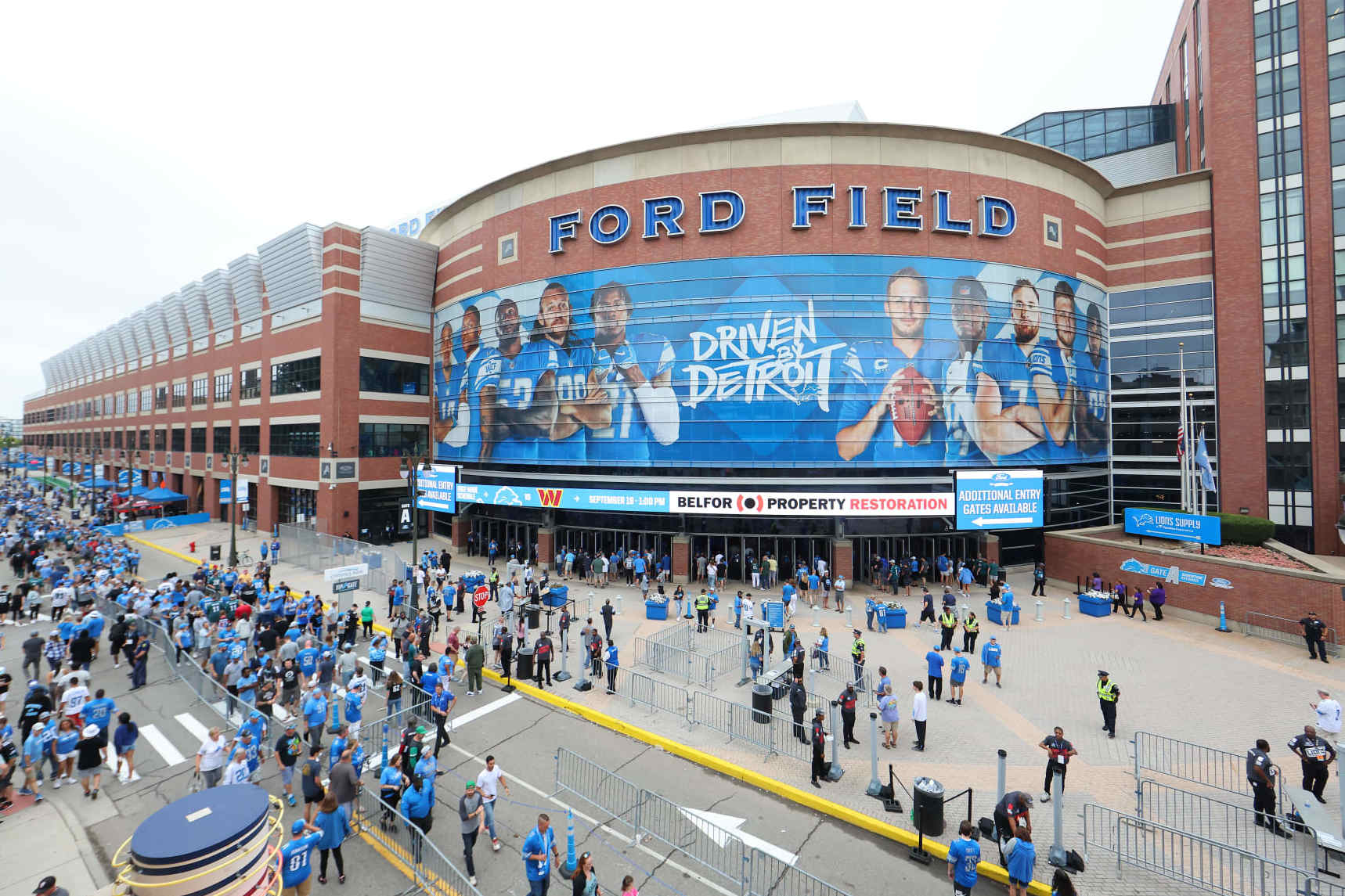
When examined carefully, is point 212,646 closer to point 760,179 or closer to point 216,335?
point 760,179

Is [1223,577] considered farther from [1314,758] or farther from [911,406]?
[1314,758]

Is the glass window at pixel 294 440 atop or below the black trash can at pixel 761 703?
atop

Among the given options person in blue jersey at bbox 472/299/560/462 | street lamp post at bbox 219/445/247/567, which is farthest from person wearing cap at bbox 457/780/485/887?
street lamp post at bbox 219/445/247/567

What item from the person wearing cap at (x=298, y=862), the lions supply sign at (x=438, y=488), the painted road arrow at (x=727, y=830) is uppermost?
the lions supply sign at (x=438, y=488)

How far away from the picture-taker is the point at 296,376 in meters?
41.9

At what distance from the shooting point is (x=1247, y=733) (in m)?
13.7

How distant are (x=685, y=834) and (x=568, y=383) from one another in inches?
1012

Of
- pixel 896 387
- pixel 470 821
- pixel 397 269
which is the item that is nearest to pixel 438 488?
pixel 397 269

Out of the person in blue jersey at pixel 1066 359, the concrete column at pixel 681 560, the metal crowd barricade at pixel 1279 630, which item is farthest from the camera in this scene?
the person in blue jersey at pixel 1066 359

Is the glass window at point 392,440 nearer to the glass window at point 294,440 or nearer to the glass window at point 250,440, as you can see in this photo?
the glass window at point 294,440

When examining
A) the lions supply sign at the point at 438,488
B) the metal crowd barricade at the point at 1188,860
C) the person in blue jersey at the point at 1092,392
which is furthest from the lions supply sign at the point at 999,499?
the lions supply sign at the point at 438,488

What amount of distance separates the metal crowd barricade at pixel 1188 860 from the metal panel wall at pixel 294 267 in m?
46.5

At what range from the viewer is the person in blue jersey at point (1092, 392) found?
111 ft

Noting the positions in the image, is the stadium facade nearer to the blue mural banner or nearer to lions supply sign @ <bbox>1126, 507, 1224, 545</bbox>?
the blue mural banner
